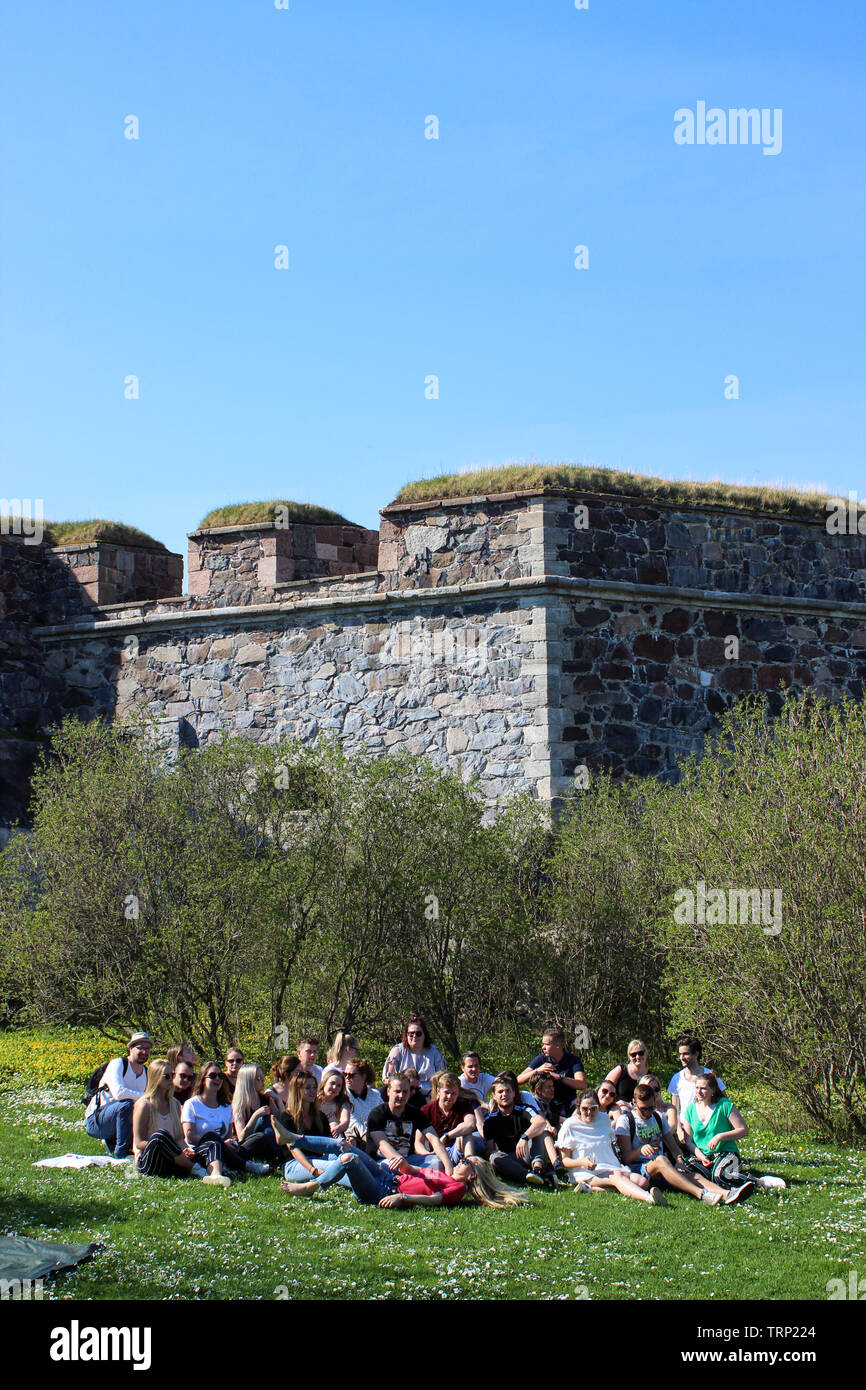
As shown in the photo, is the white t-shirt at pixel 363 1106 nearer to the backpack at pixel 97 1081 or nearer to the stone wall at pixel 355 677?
the backpack at pixel 97 1081

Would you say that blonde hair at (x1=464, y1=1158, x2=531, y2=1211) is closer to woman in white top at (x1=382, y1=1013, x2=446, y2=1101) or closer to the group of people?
the group of people

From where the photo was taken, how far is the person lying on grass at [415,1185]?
9.69 m

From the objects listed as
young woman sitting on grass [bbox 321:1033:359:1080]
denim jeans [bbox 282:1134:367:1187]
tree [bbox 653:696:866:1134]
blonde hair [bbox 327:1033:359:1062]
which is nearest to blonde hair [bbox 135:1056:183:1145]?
denim jeans [bbox 282:1134:367:1187]

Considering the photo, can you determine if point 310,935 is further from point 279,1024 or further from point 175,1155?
point 175,1155

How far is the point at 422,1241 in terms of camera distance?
8578 millimetres

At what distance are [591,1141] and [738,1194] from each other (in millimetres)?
1126

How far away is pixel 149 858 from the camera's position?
15.7 m

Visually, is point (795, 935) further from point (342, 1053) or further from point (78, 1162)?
point (78, 1162)

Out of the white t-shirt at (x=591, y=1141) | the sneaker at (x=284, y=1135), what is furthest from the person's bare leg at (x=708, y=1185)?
the sneaker at (x=284, y=1135)

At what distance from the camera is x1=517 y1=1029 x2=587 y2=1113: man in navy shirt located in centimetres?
1167

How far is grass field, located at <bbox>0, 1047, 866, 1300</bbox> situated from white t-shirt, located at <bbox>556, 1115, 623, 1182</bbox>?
16.8 inches

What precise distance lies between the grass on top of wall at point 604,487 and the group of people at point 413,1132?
8878 mm
